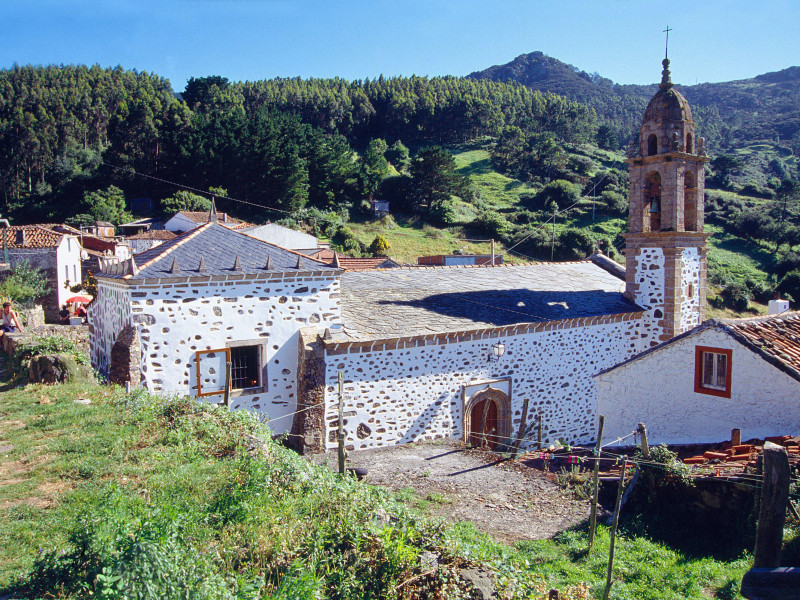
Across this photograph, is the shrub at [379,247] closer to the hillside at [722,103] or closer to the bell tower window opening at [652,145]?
the bell tower window opening at [652,145]

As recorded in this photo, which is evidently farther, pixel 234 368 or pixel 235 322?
pixel 234 368

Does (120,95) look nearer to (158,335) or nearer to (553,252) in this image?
(553,252)

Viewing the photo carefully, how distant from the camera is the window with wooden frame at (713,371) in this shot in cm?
1089

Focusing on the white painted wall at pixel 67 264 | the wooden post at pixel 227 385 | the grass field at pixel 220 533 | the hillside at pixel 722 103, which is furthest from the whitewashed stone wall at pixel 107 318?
the hillside at pixel 722 103

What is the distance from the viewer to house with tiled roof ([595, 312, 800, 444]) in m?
10.3

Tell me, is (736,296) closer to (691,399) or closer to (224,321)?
(691,399)

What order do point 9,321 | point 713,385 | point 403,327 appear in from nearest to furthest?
1. point 713,385
2. point 403,327
3. point 9,321

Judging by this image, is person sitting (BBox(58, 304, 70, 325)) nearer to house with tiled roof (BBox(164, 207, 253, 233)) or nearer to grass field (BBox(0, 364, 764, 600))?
house with tiled roof (BBox(164, 207, 253, 233))

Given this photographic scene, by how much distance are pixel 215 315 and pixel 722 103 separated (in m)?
155

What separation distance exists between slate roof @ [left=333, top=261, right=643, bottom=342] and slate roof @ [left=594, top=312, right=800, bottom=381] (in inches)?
151

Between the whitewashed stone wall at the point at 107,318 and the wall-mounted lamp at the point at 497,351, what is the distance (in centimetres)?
815

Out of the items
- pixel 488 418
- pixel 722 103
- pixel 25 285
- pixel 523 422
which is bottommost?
pixel 523 422

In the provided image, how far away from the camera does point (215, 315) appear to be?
→ 11445mm

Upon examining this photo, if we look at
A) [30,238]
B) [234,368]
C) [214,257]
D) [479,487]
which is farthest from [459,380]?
[30,238]
